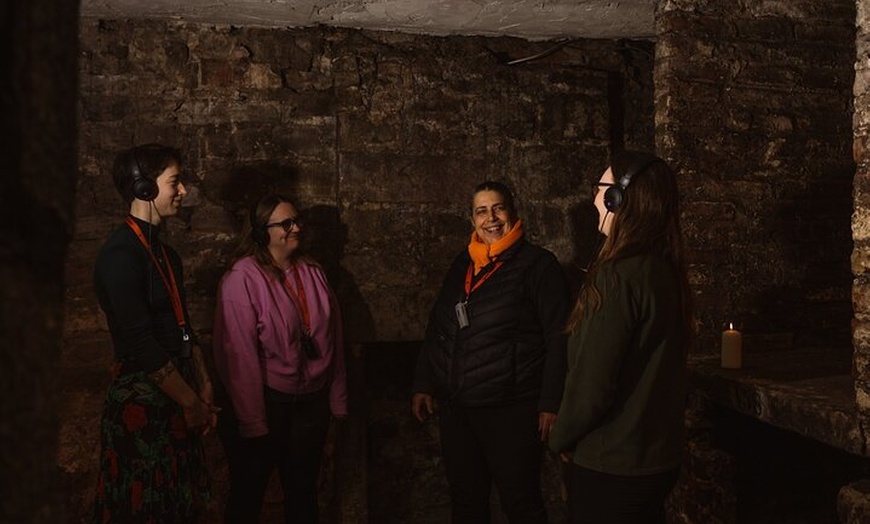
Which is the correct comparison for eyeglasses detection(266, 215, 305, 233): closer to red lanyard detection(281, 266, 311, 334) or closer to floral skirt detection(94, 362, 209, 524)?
red lanyard detection(281, 266, 311, 334)

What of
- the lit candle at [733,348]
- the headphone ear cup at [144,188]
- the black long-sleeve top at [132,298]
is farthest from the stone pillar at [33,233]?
the lit candle at [733,348]

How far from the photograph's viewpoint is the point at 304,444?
2.73 metres

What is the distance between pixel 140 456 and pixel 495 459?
1.13 m

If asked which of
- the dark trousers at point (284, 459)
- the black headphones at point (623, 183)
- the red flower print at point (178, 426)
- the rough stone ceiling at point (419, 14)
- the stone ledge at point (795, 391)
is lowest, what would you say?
the dark trousers at point (284, 459)

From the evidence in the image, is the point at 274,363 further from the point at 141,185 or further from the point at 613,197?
the point at 613,197

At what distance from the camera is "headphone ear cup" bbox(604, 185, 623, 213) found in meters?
1.85

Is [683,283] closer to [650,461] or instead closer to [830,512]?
[650,461]

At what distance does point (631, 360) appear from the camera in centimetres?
178

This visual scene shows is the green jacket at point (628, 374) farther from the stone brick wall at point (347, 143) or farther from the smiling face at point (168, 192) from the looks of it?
the stone brick wall at point (347, 143)

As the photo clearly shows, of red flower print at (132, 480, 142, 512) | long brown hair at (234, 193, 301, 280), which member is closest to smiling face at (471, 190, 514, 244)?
long brown hair at (234, 193, 301, 280)

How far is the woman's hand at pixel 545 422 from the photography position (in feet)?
8.07

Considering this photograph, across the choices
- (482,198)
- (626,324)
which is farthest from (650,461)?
(482,198)

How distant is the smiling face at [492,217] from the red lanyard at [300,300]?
27.7 inches

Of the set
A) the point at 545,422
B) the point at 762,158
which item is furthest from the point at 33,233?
the point at 762,158
